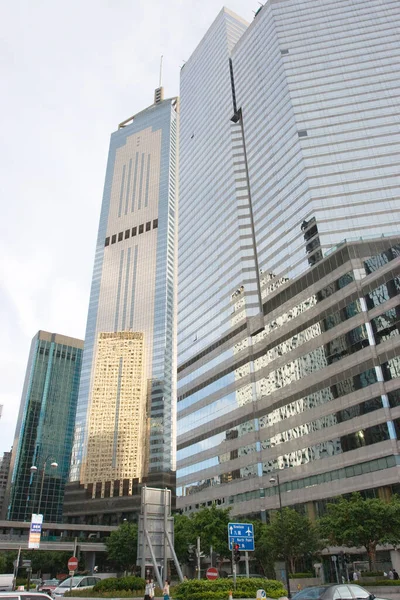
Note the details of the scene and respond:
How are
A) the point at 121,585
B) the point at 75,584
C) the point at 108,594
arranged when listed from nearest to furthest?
the point at 108,594 → the point at 121,585 → the point at 75,584

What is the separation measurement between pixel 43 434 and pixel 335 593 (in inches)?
7182

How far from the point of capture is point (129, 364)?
164m

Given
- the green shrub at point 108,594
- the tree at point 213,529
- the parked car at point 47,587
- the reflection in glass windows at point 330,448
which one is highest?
the reflection in glass windows at point 330,448

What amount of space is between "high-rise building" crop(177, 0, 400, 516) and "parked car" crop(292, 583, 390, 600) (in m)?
39.2

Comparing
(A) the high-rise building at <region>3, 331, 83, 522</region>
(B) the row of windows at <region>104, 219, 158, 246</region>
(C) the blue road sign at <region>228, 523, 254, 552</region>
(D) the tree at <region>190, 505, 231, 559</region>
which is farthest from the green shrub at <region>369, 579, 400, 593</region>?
(B) the row of windows at <region>104, 219, 158, 246</region>

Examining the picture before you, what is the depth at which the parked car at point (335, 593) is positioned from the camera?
16.6m

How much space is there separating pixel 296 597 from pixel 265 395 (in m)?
58.2

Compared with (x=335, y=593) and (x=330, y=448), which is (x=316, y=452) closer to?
(x=330, y=448)

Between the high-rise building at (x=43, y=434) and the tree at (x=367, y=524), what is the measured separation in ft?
486

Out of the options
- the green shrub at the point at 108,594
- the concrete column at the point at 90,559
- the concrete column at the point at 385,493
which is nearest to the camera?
the green shrub at the point at 108,594

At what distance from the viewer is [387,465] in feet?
175

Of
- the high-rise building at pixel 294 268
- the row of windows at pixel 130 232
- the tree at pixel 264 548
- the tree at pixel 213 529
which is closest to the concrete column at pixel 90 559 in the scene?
the high-rise building at pixel 294 268

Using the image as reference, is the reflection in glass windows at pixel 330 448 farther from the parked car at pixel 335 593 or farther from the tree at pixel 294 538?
the parked car at pixel 335 593

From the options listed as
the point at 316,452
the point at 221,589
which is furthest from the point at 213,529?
the point at 221,589
